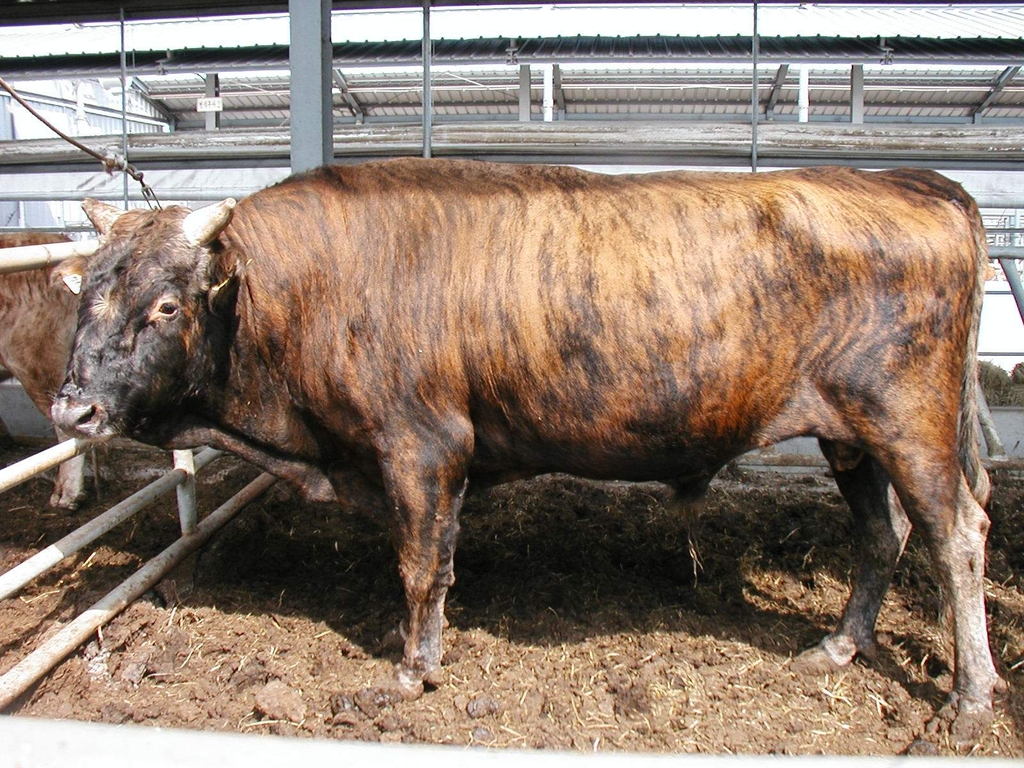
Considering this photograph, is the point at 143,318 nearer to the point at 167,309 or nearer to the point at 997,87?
the point at 167,309

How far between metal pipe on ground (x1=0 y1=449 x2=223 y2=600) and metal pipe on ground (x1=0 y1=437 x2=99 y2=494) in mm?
359

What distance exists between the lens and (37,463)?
3621 mm

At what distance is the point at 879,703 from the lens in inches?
143

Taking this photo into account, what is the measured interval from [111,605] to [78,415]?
127cm

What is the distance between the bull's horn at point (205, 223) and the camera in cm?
354

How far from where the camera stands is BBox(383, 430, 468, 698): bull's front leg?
368 cm

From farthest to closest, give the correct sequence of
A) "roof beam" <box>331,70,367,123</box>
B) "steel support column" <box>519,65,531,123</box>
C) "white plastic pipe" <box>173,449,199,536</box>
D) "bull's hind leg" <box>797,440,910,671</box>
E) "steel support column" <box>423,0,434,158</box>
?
1. "roof beam" <box>331,70,367,123</box>
2. "steel support column" <box>519,65,531,123</box>
3. "steel support column" <box>423,0,434,158</box>
4. "white plastic pipe" <box>173,449,199,536</box>
5. "bull's hind leg" <box>797,440,910,671</box>

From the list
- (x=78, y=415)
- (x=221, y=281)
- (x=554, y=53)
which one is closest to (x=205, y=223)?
(x=221, y=281)

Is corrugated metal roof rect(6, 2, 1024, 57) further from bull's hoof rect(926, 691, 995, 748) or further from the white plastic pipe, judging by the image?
bull's hoof rect(926, 691, 995, 748)

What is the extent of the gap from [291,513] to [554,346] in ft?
9.02

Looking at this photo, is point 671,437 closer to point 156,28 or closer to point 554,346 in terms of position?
point 554,346

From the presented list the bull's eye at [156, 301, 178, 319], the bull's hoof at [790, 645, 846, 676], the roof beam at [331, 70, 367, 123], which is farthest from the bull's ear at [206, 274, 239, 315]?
the roof beam at [331, 70, 367, 123]

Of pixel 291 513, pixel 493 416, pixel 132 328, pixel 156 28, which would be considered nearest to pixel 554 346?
pixel 493 416

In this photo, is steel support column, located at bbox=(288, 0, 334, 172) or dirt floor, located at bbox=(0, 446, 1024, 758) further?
steel support column, located at bbox=(288, 0, 334, 172)
